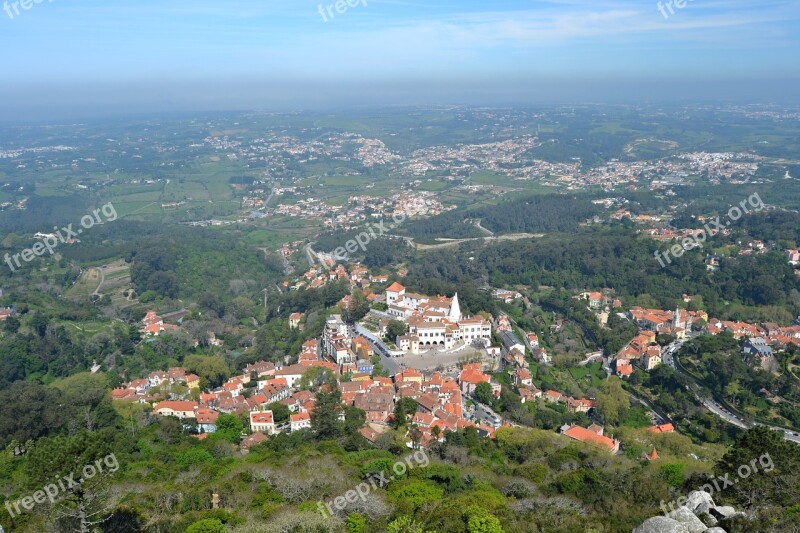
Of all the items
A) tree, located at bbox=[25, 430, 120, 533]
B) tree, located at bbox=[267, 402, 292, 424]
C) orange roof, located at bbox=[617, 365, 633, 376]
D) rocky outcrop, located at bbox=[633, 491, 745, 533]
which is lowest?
orange roof, located at bbox=[617, 365, 633, 376]

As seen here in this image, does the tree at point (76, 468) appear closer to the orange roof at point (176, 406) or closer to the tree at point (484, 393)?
the orange roof at point (176, 406)

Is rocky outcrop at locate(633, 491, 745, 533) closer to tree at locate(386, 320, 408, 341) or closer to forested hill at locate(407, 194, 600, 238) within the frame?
tree at locate(386, 320, 408, 341)

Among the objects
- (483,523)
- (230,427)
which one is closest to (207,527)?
(483,523)

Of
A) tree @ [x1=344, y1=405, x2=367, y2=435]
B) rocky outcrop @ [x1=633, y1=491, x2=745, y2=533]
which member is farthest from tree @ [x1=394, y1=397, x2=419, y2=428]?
rocky outcrop @ [x1=633, y1=491, x2=745, y2=533]

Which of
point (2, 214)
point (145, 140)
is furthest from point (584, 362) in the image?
point (145, 140)

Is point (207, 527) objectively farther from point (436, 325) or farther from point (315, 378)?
point (436, 325)
